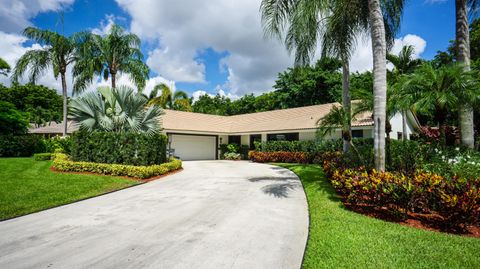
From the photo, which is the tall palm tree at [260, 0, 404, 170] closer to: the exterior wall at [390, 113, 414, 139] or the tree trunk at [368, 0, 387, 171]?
the tree trunk at [368, 0, 387, 171]

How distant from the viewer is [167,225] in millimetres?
5355

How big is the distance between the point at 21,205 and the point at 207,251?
5.89 m

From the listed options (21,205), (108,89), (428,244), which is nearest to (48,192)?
(21,205)

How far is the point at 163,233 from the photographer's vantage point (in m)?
4.89

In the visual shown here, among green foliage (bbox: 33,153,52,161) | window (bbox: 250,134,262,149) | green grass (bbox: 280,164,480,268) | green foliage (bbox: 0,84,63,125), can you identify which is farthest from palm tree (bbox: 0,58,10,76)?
green grass (bbox: 280,164,480,268)

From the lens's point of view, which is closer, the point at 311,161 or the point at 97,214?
the point at 97,214

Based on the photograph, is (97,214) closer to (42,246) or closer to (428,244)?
(42,246)

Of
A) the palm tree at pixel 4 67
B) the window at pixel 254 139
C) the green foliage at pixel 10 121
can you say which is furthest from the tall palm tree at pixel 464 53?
the palm tree at pixel 4 67

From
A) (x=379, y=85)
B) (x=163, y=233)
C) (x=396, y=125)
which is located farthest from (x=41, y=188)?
(x=396, y=125)

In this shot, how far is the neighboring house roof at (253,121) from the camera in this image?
19812mm

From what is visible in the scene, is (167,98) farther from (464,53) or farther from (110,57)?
(464,53)

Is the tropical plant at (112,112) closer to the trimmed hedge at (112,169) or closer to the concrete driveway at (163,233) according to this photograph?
the trimmed hedge at (112,169)

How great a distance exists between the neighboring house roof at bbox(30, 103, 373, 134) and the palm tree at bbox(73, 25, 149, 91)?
423 centimetres

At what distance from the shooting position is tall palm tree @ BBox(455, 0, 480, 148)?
32.6ft
